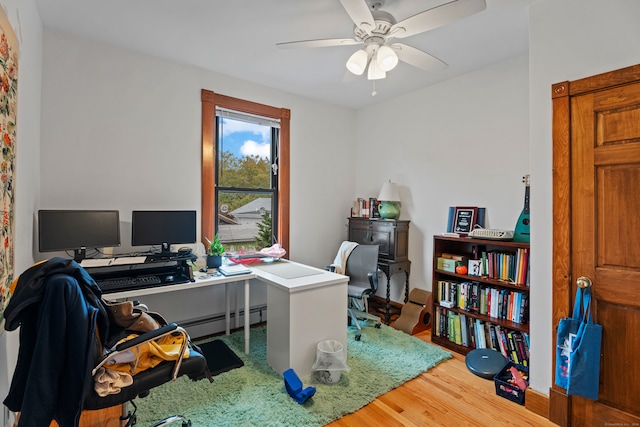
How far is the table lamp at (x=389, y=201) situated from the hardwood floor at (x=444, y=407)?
176 centimetres

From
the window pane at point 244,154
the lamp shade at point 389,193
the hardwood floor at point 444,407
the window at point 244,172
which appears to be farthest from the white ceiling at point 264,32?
the hardwood floor at point 444,407

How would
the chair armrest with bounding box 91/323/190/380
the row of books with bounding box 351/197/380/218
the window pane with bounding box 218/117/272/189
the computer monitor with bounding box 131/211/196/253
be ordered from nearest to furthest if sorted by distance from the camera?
1. the chair armrest with bounding box 91/323/190/380
2. the computer monitor with bounding box 131/211/196/253
3. the window pane with bounding box 218/117/272/189
4. the row of books with bounding box 351/197/380/218

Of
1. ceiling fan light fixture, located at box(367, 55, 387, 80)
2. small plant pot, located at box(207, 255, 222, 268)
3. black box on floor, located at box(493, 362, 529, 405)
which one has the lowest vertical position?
black box on floor, located at box(493, 362, 529, 405)

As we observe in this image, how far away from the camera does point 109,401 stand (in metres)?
1.30

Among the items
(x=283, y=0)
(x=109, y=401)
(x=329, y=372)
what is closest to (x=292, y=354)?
(x=329, y=372)

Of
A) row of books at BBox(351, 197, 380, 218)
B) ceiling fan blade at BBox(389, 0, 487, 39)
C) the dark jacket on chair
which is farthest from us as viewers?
row of books at BBox(351, 197, 380, 218)

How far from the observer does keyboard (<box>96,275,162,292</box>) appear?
2090mm

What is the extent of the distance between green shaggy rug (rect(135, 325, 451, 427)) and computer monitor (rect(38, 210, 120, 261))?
3.76ft

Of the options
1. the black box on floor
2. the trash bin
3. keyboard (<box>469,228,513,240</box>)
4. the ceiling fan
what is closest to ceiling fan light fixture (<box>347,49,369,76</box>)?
the ceiling fan

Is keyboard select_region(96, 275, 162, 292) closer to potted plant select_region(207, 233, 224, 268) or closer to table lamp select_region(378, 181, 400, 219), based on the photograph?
potted plant select_region(207, 233, 224, 268)

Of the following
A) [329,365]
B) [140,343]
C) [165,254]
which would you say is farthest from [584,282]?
[165,254]

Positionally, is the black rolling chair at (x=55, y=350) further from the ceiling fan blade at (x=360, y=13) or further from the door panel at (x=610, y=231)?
the door panel at (x=610, y=231)

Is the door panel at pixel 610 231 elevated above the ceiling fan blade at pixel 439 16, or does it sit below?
below

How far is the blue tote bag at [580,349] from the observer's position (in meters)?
1.68
